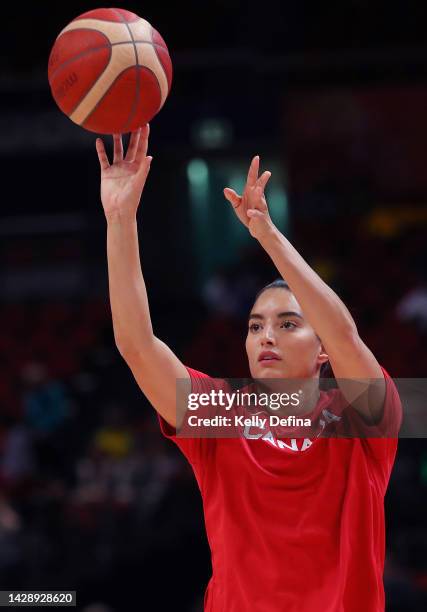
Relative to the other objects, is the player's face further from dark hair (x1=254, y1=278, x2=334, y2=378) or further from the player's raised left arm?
the player's raised left arm

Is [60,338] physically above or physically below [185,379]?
above

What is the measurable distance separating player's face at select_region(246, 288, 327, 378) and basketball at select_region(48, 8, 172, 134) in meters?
0.75

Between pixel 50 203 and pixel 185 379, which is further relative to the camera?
pixel 50 203

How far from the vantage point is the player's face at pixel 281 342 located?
328 centimetres

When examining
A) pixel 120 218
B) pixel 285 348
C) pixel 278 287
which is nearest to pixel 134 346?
pixel 120 218

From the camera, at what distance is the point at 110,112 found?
134 inches

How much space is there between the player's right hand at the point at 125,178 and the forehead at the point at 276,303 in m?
0.54

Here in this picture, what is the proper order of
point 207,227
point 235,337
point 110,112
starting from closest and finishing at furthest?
point 110,112, point 235,337, point 207,227

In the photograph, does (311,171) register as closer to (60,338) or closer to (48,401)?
(60,338)

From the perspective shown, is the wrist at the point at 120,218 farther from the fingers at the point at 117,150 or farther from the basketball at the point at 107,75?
the basketball at the point at 107,75

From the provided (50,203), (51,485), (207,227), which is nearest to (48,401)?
(51,485)

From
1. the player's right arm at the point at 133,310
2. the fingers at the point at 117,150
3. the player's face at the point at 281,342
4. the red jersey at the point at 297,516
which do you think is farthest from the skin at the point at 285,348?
the fingers at the point at 117,150

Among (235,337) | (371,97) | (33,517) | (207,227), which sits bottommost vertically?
(33,517)

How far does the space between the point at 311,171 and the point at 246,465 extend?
44.8ft
